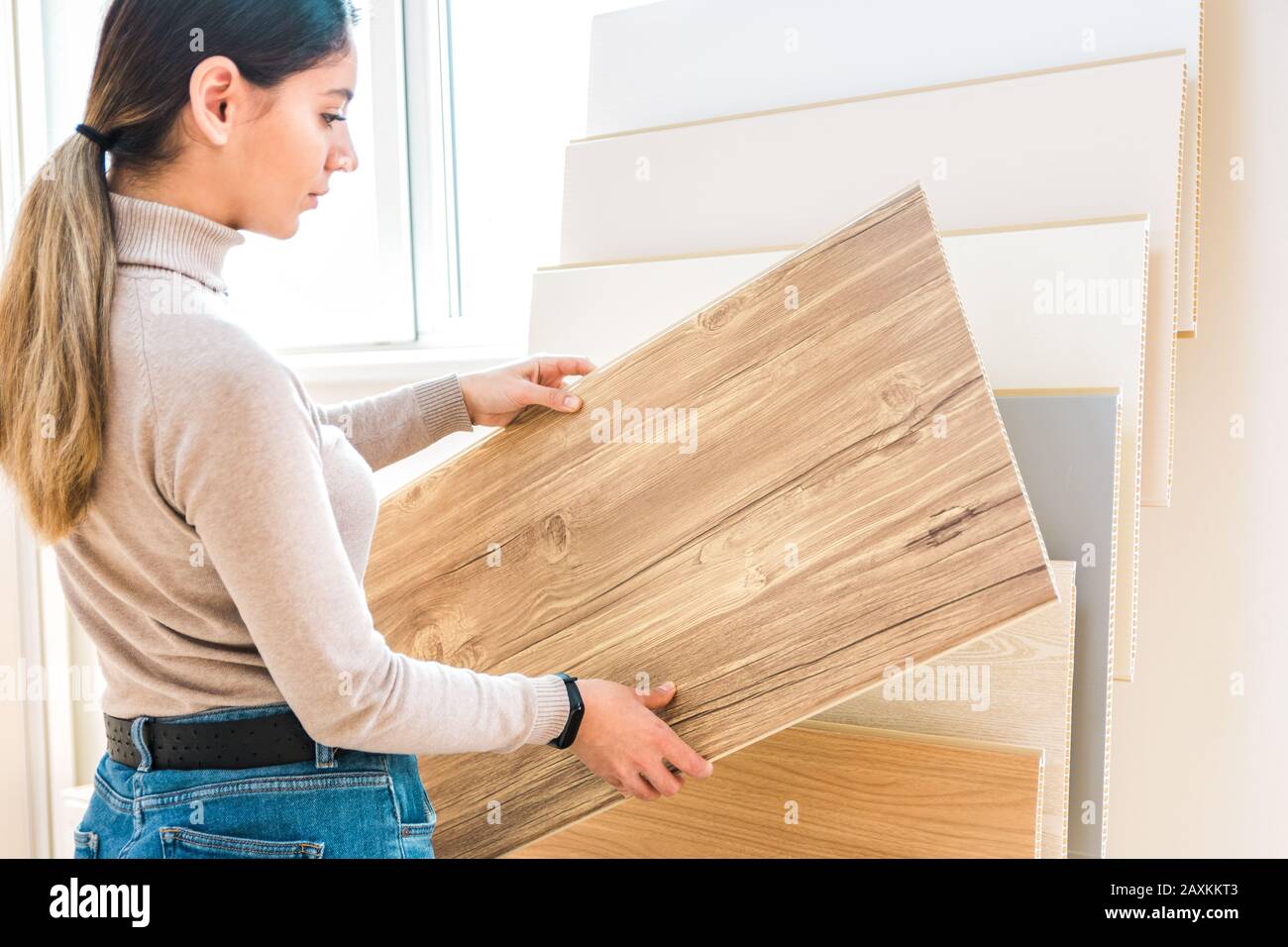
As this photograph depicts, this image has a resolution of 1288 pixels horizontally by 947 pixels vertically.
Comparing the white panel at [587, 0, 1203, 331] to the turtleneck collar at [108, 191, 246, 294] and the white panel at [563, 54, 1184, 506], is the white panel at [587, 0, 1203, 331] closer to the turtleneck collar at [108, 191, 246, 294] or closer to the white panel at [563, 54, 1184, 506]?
the white panel at [563, 54, 1184, 506]

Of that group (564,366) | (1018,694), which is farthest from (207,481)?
(1018,694)

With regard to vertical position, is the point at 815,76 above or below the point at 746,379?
above

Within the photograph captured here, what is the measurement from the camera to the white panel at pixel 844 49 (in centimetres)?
152

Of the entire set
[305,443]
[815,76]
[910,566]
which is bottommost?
[910,566]

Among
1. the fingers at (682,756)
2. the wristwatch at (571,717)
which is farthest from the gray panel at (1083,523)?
the wristwatch at (571,717)

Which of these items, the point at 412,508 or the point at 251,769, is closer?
the point at 251,769

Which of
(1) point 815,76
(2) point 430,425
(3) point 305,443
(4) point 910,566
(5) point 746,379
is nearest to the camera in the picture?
(3) point 305,443

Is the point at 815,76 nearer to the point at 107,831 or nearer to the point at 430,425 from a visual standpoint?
the point at 430,425

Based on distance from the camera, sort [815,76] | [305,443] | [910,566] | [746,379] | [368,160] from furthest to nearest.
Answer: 1. [368,160]
2. [815,76]
3. [746,379]
4. [910,566]
5. [305,443]

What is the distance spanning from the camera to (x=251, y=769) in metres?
0.98

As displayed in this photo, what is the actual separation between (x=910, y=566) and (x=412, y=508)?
2.46ft

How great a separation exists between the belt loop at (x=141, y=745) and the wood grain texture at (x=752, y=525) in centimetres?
46

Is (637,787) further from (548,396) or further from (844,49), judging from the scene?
(844,49)

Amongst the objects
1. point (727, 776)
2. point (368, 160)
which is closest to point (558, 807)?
point (727, 776)
